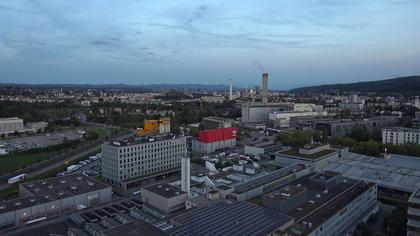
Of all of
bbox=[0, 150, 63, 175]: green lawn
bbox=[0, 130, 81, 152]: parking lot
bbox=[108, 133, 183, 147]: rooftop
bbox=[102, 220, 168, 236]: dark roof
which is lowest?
bbox=[0, 150, 63, 175]: green lawn

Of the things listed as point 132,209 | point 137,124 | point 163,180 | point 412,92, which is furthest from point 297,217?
point 412,92

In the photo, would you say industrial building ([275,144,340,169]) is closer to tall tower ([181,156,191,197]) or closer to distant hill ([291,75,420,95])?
tall tower ([181,156,191,197])

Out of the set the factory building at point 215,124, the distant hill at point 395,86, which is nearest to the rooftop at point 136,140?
the factory building at point 215,124

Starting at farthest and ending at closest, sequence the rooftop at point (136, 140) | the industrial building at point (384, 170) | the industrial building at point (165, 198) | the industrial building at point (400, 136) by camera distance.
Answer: the industrial building at point (400, 136)
the rooftop at point (136, 140)
the industrial building at point (384, 170)
the industrial building at point (165, 198)

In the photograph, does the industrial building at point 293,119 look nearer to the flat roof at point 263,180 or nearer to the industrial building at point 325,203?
the flat roof at point 263,180

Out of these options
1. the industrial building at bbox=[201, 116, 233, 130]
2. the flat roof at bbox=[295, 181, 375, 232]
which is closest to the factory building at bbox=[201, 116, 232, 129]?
the industrial building at bbox=[201, 116, 233, 130]

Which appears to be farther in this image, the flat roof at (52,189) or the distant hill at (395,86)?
the distant hill at (395,86)

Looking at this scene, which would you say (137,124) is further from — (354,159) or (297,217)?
(297,217)
